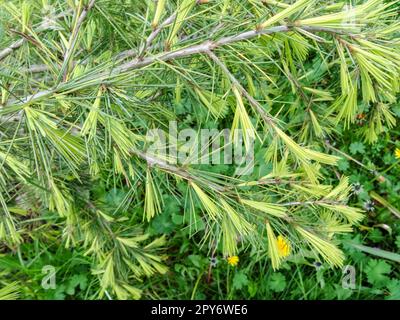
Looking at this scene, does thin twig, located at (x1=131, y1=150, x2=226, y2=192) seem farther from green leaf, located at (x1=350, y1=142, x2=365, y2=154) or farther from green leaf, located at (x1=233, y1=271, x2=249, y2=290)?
green leaf, located at (x1=350, y1=142, x2=365, y2=154)

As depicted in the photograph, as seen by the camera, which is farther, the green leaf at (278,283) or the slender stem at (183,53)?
the green leaf at (278,283)

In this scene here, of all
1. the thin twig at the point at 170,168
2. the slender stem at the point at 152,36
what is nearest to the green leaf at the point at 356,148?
the thin twig at the point at 170,168

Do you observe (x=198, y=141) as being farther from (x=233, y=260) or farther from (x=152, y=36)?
(x=233, y=260)

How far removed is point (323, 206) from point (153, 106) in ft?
1.15

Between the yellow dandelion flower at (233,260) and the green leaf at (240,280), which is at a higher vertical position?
the yellow dandelion flower at (233,260)

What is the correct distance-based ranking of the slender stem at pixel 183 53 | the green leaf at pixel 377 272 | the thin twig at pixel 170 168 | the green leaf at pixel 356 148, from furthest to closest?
the green leaf at pixel 356 148
the green leaf at pixel 377 272
the thin twig at pixel 170 168
the slender stem at pixel 183 53

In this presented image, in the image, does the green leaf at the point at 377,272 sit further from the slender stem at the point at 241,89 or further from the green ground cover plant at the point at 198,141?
the slender stem at the point at 241,89

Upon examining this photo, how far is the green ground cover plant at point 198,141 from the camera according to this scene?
639mm

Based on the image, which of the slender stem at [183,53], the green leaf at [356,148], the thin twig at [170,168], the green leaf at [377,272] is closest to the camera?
the slender stem at [183,53]

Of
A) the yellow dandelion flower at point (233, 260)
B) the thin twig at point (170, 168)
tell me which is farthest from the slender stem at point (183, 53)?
the yellow dandelion flower at point (233, 260)

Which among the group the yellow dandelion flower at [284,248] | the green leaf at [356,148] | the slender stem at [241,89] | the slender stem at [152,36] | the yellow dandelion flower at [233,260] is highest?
the green leaf at [356,148]

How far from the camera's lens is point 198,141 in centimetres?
87
